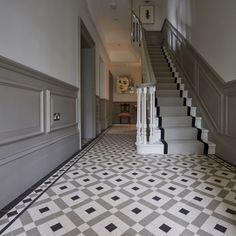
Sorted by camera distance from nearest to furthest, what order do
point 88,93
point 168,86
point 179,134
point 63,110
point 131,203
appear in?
1. point 131,203
2. point 63,110
3. point 179,134
4. point 168,86
5. point 88,93

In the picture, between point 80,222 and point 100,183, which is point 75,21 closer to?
point 100,183

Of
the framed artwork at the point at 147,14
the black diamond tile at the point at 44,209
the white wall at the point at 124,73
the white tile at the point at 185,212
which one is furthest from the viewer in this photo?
the white wall at the point at 124,73

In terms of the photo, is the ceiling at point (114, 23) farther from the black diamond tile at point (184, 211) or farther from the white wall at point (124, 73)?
the black diamond tile at point (184, 211)

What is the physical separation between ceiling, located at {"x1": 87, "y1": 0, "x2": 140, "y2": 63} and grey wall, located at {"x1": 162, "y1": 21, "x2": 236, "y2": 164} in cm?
238

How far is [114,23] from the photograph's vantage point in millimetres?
6555

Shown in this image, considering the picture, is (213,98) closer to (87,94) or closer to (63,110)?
(63,110)

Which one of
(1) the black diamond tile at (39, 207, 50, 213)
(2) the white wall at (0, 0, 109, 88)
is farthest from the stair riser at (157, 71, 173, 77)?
(1) the black diamond tile at (39, 207, 50, 213)

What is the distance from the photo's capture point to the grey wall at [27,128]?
1552mm

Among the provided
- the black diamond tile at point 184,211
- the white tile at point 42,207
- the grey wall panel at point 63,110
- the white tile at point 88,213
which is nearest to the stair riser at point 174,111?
the grey wall panel at point 63,110

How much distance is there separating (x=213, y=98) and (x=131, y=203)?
247cm

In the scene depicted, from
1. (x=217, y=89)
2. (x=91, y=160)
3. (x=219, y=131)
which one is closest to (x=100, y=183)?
(x=91, y=160)

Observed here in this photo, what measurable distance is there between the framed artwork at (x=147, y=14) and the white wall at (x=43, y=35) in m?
4.49

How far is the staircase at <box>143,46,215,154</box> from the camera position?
126 inches

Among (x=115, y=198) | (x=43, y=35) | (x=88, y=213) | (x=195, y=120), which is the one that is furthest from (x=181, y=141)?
(x=43, y=35)
